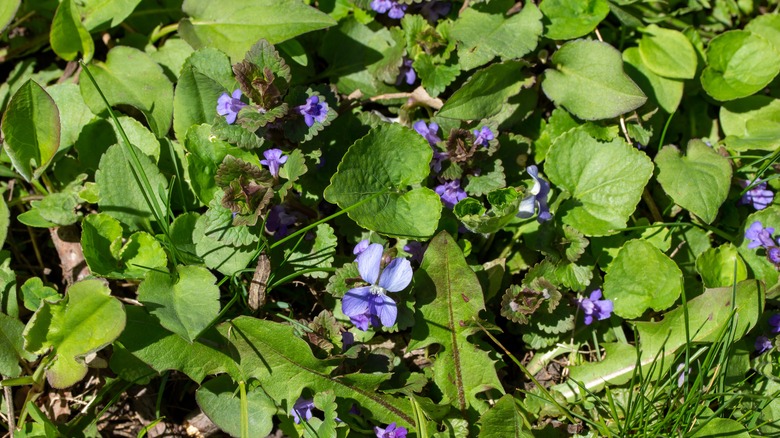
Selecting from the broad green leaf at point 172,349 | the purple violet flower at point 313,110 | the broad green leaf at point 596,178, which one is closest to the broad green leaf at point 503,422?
the broad green leaf at point 596,178

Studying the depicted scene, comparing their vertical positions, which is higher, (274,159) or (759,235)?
(274,159)

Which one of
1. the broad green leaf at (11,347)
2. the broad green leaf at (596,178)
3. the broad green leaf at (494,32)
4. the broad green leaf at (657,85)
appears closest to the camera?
the broad green leaf at (11,347)

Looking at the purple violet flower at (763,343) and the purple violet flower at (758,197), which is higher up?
the purple violet flower at (758,197)

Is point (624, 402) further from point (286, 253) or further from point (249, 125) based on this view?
point (249, 125)

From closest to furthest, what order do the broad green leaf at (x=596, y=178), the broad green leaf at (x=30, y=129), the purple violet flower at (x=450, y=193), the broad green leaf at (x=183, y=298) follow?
the broad green leaf at (x=183, y=298), the broad green leaf at (x=30, y=129), the purple violet flower at (x=450, y=193), the broad green leaf at (x=596, y=178)

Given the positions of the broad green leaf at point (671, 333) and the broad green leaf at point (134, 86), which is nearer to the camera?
the broad green leaf at point (671, 333)

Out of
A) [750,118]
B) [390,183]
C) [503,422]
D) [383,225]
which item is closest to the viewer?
[503,422]

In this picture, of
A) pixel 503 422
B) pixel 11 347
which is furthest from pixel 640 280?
pixel 11 347

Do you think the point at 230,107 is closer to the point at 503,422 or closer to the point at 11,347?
the point at 11,347

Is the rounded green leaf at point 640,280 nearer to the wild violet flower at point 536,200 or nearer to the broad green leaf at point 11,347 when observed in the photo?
the wild violet flower at point 536,200
